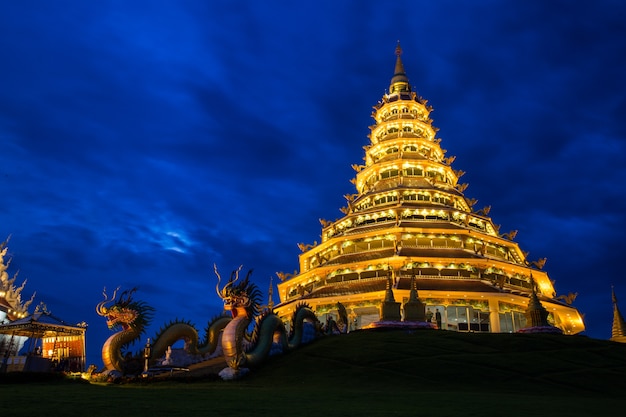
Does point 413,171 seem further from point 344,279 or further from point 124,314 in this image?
point 124,314

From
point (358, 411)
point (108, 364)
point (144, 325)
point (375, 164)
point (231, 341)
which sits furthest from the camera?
point (375, 164)

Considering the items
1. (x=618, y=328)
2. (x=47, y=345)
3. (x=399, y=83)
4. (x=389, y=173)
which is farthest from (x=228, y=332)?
(x=399, y=83)

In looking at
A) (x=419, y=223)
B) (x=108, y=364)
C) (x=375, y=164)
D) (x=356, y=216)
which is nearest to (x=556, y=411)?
(x=108, y=364)

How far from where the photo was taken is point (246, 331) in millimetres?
Result: 27625

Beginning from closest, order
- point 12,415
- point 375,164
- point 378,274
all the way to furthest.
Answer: point 12,415
point 378,274
point 375,164

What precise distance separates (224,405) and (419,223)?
38.9m

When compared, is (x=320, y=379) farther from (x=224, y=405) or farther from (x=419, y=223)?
(x=419, y=223)

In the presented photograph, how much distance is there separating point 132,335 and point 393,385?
16426mm

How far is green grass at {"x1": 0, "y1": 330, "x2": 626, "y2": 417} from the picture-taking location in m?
12.2

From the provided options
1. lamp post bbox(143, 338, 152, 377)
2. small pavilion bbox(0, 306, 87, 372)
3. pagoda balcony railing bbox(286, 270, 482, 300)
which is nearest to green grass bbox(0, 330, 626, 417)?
lamp post bbox(143, 338, 152, 377)

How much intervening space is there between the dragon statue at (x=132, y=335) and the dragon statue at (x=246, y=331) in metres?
4.14

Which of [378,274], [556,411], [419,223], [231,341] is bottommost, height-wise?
[556,411]

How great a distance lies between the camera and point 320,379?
2286 centimetres

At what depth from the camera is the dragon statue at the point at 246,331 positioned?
25172mm
